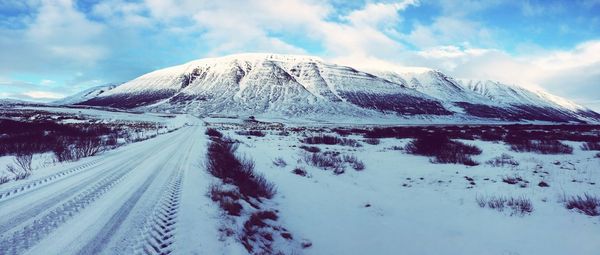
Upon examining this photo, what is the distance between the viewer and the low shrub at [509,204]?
784 centimetres

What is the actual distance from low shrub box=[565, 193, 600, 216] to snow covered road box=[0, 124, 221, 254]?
7.36 metres

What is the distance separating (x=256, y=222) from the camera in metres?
6.91

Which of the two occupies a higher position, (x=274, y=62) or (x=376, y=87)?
(x=274, y=62)

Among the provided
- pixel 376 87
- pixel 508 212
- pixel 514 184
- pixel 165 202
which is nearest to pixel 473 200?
pixel 508 212

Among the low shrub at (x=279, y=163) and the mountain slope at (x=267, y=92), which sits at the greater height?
the mountain slope at (x=267, y=92)

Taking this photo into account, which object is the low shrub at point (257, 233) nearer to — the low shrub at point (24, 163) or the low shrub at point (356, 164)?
the low shrub at point (356, 164)

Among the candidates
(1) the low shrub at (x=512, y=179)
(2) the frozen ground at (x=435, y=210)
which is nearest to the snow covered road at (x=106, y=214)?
(2) the frozen ground at (x=435, y=210)

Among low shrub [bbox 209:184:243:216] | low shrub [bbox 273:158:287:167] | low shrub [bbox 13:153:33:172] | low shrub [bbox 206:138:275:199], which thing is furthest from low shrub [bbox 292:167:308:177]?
low shrub [bbox 13:153:33:172]

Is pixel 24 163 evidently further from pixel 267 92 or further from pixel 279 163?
pixel 267 92

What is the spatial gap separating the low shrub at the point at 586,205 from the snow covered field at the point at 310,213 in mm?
177

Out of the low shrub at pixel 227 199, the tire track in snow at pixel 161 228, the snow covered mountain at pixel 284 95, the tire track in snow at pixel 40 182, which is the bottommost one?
the low shrub at pixel 227 199

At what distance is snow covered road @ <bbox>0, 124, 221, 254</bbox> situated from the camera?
473 cm

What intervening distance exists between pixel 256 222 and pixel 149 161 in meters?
7.48

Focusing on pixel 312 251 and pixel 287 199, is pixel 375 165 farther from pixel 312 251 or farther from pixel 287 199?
pixel 312 251
